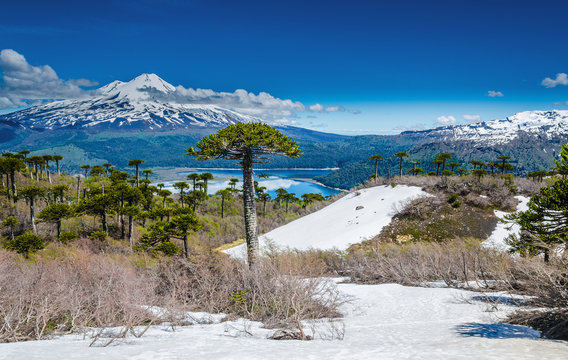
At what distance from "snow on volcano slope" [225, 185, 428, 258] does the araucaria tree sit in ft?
31.3

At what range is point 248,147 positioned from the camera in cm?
991

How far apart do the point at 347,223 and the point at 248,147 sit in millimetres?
15067

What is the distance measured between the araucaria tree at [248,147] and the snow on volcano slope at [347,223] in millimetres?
9555

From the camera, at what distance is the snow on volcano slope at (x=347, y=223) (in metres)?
20.5

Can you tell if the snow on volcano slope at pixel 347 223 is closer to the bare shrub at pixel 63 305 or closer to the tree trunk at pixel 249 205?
the tree trunk at pixel 249 205

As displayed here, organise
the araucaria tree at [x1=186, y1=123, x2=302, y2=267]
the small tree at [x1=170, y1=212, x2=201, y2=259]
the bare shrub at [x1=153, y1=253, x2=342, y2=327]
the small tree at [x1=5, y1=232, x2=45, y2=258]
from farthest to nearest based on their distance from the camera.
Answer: the small tree at [x1=170, y1=212, x2=201, y2=259] → the small tree at [x1=5, y1=232, x2=45, y2=258] → the araucaria tree at [x1=186, y1=123, x2=302, y2=267] → the bare shrub at [x1=153, y1=253, x2=342, y2=327]

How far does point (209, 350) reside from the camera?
4000mm

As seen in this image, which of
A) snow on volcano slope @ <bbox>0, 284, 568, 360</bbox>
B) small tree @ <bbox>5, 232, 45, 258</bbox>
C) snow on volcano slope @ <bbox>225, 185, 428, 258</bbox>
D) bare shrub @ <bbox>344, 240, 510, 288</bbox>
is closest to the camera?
snow on volcano slope @ <bbox>0, 284, 568, 360</bbox>

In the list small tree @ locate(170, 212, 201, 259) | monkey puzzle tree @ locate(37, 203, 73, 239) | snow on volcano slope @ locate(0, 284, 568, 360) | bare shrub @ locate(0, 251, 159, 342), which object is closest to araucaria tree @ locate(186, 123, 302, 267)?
bare shrub @ locate(0, 251, 159, 342)

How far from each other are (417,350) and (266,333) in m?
2.83

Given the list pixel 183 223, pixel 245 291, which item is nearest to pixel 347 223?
pixel 183 223

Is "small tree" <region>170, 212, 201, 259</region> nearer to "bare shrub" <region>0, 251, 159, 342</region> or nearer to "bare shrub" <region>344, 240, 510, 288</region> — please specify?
"bare shrub" <region>0, 251, 159, 342</region>

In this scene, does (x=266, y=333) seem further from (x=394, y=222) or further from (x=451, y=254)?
(x=394, y=222)

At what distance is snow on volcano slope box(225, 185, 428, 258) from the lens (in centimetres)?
2053
